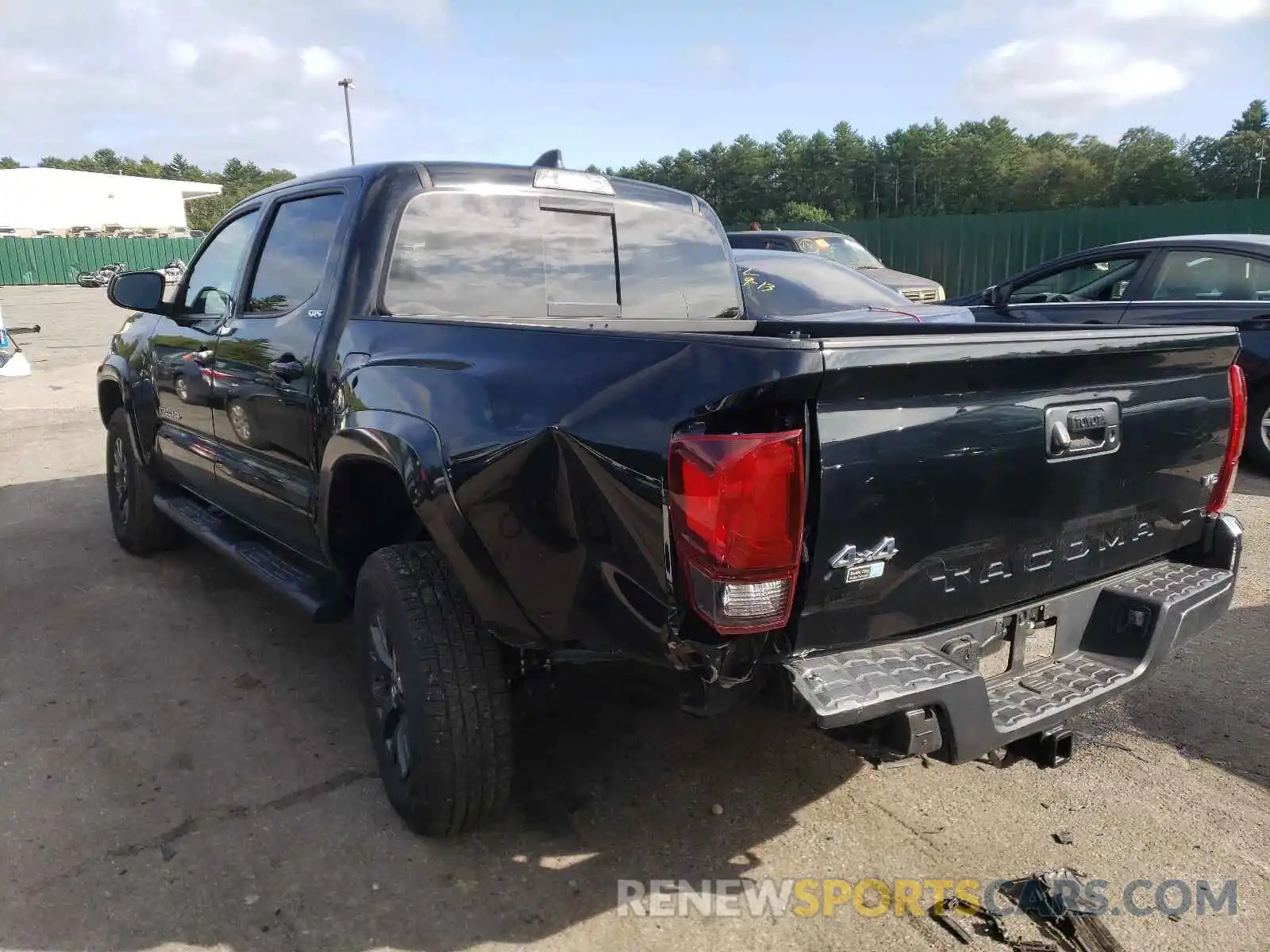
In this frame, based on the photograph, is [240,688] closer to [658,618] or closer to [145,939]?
[145,939]

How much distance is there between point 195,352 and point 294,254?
0.89 meters

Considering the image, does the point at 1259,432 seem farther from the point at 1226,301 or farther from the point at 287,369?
the point at 287,369

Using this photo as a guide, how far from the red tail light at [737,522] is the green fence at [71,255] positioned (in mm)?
48961

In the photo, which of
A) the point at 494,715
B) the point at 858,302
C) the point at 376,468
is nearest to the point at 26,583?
the point at 376,468

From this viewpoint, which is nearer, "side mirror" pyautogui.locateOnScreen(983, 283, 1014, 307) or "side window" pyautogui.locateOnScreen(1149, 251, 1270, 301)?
"side window" pyautogui.locateOnScreen(1149, 251, 1270, 301)

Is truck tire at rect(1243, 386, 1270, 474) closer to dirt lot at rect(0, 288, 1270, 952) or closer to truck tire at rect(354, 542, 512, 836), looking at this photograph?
dirt lot at rect(0, 288, 1270, 952)

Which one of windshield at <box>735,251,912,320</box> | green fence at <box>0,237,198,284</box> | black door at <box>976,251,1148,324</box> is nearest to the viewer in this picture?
black door at <box>976,251,1148,324</box>

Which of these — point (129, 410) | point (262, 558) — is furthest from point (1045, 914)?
point (129, 410)

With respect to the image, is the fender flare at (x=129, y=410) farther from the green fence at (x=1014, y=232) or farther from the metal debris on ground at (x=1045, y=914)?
the green fence at (x=1014, y=232)

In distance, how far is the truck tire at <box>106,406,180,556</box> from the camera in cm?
520

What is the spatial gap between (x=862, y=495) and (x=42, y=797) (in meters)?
2.71

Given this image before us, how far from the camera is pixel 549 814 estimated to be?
115 inches

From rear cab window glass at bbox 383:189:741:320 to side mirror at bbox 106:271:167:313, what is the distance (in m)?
1.80

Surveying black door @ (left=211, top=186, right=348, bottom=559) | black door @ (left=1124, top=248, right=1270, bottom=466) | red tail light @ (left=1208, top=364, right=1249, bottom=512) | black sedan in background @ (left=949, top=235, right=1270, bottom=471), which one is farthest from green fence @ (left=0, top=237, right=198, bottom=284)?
red tail light @ (left=1208, top=364, right=1249, bottom=512)
